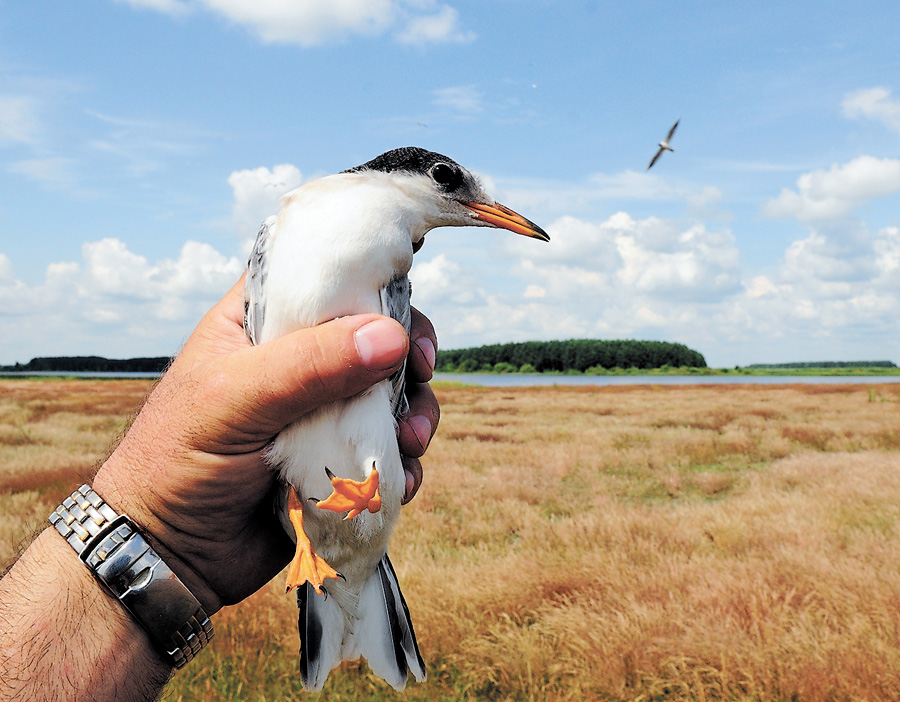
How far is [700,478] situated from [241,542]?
13008mm

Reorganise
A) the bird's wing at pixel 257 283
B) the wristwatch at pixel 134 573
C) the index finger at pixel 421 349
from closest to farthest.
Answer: the wristwatch at pixel 134 573
the bird's wing at pixel 257 283
the index finger at pixel 421 349

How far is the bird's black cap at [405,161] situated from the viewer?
366 cm

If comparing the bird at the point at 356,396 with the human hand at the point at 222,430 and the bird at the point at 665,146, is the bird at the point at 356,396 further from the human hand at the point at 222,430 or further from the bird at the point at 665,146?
the bird at the point at 665,146

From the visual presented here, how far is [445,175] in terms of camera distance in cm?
372

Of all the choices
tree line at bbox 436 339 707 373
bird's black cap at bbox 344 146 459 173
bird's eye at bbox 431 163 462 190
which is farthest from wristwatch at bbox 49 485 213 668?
tree line at bbox 436 339 707 373

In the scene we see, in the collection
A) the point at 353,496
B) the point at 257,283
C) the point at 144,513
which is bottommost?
the point at 144,513

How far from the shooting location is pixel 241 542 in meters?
3.75

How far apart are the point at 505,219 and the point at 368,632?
2.68 m

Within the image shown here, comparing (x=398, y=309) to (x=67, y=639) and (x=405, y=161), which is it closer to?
(x=405, y=161)

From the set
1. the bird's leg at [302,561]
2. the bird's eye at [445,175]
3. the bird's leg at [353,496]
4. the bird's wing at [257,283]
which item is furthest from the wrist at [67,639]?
the bird's eye at [445,175]

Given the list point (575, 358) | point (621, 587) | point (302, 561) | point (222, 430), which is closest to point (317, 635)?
point (302, 561)

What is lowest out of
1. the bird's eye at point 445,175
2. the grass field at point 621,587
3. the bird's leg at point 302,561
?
the grass field at point 621,587

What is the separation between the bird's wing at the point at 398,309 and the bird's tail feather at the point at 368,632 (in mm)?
1018

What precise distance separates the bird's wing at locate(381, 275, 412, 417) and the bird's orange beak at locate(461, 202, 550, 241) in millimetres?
611
